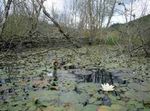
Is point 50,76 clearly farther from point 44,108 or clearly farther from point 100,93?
point 44,108

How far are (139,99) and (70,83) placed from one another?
1294mm

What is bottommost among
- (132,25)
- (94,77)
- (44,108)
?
(44,108)

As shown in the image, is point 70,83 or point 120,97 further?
point 70,83

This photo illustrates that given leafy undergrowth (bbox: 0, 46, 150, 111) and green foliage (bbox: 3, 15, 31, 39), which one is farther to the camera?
green foliage (bbox: 3, 15, 31, 39)

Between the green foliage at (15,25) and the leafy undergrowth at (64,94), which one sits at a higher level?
the green foliage at (15,25)

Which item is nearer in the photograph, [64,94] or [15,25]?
[64,94]

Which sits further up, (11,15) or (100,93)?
(11,15)

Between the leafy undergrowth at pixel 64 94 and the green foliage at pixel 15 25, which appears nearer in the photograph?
the leafy undergrowth at pixel 64 94

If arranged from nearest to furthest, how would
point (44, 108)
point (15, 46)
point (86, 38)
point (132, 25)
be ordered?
1. point (44, 108)
2. point (15, 46)
3. point (132, 25)
4. point (86, 38)

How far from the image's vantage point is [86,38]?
628 inches

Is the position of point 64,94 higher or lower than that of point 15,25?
lower

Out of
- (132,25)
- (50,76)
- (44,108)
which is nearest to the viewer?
(44,108)

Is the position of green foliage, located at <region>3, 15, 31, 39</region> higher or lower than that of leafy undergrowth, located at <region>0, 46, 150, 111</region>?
higher

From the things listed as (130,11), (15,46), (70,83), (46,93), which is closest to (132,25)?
(130,11)
